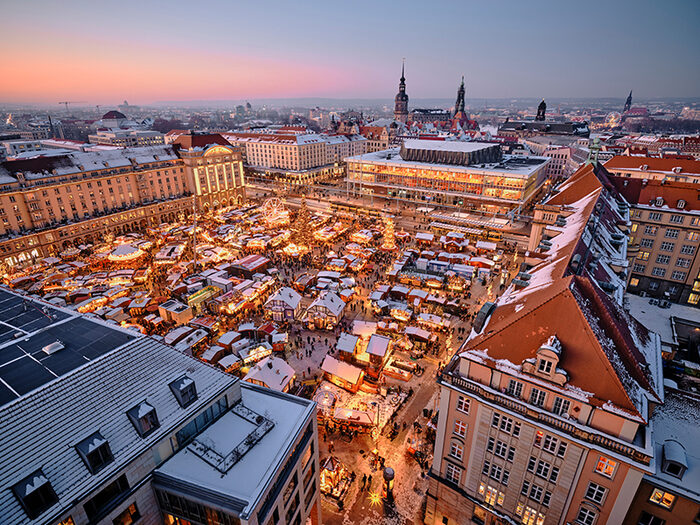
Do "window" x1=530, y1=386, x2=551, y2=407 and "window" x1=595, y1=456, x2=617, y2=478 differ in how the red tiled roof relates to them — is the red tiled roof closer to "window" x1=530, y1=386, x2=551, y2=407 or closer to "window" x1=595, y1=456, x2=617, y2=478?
"window" x1=530, y1=386, x2=551, y2=407

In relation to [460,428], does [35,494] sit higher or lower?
higher

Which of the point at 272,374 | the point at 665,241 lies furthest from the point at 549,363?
the point at 665,241

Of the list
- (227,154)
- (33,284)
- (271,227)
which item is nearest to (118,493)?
(33,284)

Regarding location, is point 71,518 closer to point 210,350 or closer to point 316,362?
point 210,350

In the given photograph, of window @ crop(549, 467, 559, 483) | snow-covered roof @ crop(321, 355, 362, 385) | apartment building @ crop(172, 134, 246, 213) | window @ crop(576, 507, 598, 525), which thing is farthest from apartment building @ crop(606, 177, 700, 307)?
apartment building @ crop(172, 134, 246, 213)

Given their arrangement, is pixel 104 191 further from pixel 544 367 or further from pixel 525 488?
pixel 525 488
